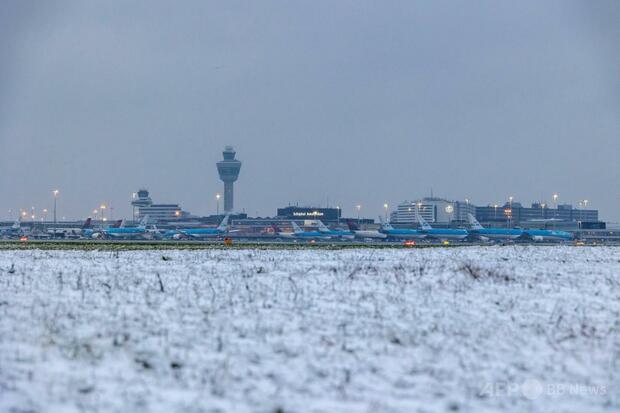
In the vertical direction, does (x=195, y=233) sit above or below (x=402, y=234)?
above

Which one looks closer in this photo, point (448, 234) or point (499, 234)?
point (499, 234)

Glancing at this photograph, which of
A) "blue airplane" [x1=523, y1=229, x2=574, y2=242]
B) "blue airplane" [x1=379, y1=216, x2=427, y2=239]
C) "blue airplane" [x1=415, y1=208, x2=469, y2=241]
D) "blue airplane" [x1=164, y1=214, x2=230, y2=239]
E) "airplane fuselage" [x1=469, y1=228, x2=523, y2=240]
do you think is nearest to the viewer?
"blue airplane" [x1=523, y1=229, x2=574, y2=242]

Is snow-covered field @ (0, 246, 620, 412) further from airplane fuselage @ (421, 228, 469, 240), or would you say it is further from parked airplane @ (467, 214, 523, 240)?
parked airplane @ (467, 214, 523, 240)

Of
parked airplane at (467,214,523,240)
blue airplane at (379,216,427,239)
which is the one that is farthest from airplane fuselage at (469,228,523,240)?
blue airplane at (379,216,427,239)

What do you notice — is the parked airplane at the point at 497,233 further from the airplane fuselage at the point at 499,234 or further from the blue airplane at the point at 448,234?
the blue airplane at the point at 448,234

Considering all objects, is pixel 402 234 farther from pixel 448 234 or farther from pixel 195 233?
pixel 195 233

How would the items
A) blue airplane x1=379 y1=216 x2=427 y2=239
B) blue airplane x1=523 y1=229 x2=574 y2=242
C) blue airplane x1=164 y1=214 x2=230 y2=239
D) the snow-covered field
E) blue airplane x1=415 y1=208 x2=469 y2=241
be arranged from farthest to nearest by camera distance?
blue airplane x1=164 y1=214 x2=230 y2=239 < blue airplane x1=379 y1=216 x2=427 y2=239 < blue airplane x1=415 y1=208 x2=469 y2=241 < blue airplane x1=523 y1=229 x2=574 y2=242 < the snow-covered field

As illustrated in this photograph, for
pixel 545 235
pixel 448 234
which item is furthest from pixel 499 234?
pixel 448 234

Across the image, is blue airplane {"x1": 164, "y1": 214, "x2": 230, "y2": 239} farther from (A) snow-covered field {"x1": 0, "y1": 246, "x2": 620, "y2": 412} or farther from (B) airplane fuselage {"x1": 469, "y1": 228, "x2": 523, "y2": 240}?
(A) snow-covered field {"x1": 0, "y1": 246, "x2": 620, "y2": 412}

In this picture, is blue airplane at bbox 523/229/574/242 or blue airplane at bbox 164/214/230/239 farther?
blue airplane at bbox 164/214/230/239
